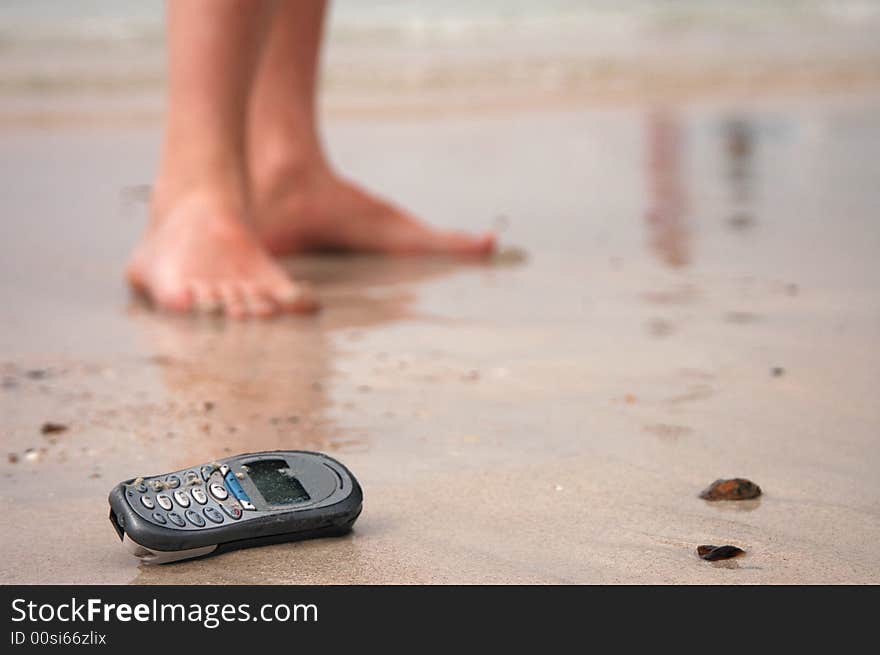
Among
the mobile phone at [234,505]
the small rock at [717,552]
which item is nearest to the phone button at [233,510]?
the mobile phone at [234,505]

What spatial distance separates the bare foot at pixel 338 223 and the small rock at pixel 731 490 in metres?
1.65

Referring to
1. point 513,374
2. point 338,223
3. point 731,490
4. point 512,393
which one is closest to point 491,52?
point 338,223

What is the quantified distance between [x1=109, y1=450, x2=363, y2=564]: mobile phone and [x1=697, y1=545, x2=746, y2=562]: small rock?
0.33 m

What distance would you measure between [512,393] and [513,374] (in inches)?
4.2

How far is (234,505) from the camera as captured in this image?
3.96ft

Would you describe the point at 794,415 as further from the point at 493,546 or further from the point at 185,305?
the point at 185,305

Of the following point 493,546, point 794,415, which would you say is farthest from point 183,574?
point 794,415

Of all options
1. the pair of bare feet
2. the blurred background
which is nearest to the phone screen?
the pair of bare feet

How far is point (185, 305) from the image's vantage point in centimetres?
237

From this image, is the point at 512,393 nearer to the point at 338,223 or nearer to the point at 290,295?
the point at 290,295

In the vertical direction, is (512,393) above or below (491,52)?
below

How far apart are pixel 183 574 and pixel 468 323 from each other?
1189 millimetres

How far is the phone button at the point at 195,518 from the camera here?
1.17m

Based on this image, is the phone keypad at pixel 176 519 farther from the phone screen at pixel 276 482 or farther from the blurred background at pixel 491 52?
the blurred background at pixel 491 52
